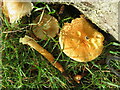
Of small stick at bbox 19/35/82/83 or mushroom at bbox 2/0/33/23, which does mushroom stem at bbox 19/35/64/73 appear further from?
mushroom at bbox 2/0/33/23

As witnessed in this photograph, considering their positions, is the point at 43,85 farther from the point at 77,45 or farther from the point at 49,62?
the point at 77,45

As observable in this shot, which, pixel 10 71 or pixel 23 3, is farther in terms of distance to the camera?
pixel 10 71

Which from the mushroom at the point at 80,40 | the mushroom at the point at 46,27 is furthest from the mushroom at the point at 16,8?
the mushroom at the point at 80,40

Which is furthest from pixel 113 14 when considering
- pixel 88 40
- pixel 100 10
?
pixel 88 40

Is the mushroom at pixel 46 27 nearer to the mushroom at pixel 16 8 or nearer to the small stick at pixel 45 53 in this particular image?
the small stick at pixel 45 53

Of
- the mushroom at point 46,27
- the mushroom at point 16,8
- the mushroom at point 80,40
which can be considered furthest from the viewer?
the mushroom at point 46,27

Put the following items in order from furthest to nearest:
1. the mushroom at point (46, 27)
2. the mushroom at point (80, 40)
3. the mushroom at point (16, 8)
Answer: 1. the mushroom at point (46, 27)
2. the mushroom at point (80, 40)
3. the mushroom at point (16, 8)
